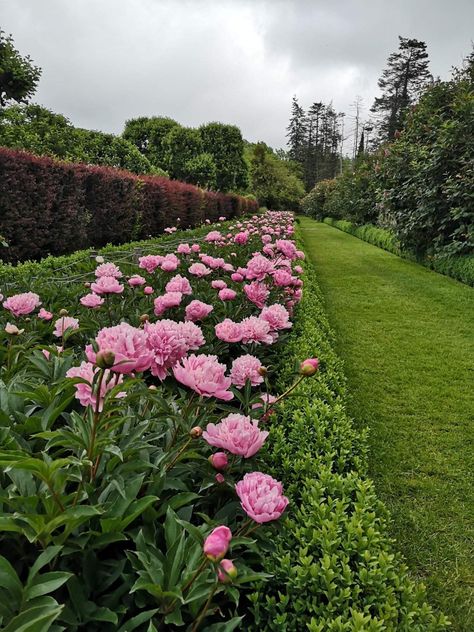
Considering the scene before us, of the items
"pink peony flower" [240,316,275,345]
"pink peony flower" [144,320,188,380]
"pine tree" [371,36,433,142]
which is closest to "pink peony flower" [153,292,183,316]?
"pink peony flower" [240,316,275,345]

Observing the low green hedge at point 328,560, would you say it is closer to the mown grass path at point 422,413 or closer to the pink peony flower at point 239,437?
the pink peony flower at point 239,437

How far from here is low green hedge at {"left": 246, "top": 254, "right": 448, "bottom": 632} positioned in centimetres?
87

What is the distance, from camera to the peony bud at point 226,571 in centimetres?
50

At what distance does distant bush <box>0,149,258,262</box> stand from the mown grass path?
4080mm

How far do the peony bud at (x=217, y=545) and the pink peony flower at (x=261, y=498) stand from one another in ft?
0.47

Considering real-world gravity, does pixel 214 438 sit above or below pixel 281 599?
above

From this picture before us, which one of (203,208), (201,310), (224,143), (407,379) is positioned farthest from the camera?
(224,143)

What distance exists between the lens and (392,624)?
0.87 metres

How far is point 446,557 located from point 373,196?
1703 centimetres

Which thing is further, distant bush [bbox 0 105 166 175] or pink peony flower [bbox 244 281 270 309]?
distant bush [bbox 0 105 166 175]

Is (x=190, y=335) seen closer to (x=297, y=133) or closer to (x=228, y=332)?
(x=228, y=332)

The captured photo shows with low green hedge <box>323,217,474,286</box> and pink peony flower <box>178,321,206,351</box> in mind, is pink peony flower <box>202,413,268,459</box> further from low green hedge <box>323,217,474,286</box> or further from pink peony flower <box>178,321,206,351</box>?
low green hedge <box>323,217,474,286</box>

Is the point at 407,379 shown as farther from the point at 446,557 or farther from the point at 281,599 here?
the point at 281,599

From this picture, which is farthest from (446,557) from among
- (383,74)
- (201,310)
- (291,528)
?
(383,74)
